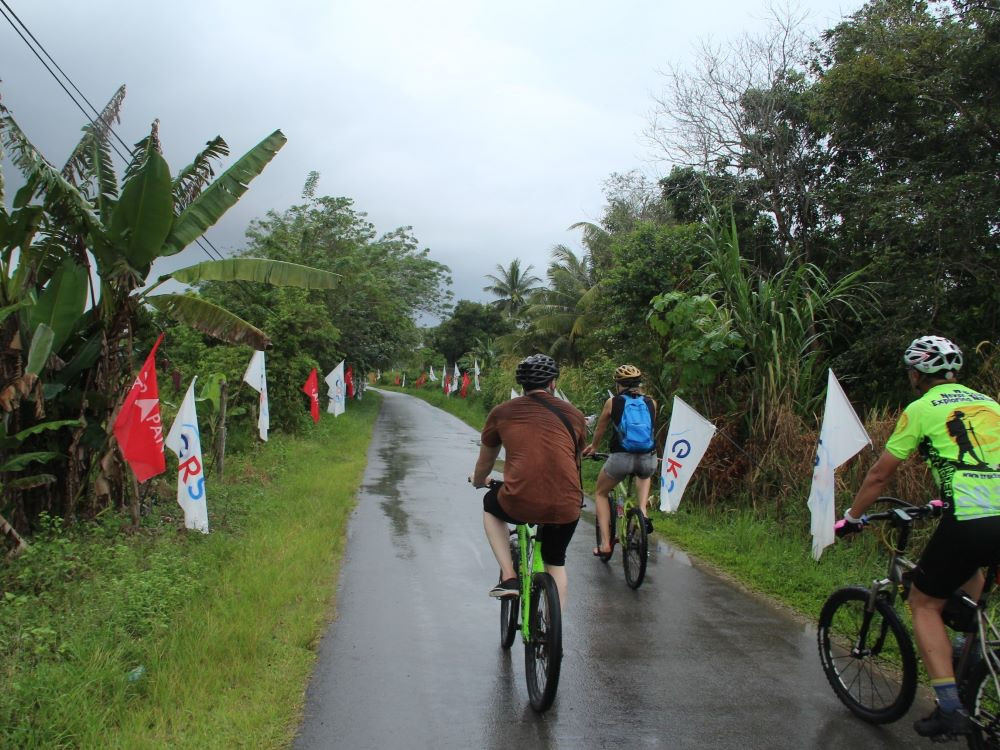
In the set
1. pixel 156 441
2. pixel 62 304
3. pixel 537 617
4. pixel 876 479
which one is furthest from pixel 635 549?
pixel 62 304

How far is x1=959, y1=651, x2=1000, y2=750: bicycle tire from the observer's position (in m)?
3.24

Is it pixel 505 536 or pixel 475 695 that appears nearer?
pixel 475 695

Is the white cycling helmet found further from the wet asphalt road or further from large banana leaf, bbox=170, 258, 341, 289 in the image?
large banana leaf, bbox=170, 258, 341, 289

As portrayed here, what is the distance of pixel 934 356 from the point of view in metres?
3.62

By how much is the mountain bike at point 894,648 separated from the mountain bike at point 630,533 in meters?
2.12

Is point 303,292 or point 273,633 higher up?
point 303,292

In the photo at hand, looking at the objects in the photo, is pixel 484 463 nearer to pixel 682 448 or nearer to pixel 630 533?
pixel 630 533

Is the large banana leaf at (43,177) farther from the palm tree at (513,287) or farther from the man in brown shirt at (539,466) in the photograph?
the palm tree at (513,287)

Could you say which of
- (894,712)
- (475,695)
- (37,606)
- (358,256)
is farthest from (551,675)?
(358,256)

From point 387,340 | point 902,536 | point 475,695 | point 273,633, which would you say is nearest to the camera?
point 902,536

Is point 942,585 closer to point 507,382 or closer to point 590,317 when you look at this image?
point 590,317

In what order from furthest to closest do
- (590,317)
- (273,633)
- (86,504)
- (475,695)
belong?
1. (590,317)
2. (86,504)
3. (273,633)
4. (475,695)

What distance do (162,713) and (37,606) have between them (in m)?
2.27

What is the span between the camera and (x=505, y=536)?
15.1 ft
